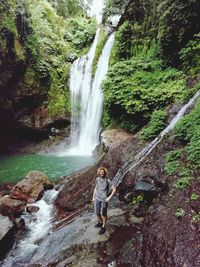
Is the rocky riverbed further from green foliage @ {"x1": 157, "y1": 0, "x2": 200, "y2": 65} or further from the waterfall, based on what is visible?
green foliage @ {"x1": 157, "y1": 0, "x2": 200, "y2": 65}

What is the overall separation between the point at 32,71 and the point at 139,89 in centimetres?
755

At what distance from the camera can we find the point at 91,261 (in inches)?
222

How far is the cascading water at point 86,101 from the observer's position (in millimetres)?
18194

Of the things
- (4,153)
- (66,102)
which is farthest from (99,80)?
(4,153)

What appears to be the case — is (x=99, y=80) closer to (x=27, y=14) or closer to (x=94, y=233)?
(x=27, y=14)

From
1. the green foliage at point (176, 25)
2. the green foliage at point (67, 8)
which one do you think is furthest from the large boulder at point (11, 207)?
the green foliage at point (67, 8)

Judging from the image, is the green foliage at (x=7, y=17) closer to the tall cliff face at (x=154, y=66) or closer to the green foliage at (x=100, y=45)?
the tall cliff face at (x=154, y=66)

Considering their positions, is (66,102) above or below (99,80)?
below

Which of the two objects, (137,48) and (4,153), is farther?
(4,153)

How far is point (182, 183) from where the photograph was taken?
6891 millimetres

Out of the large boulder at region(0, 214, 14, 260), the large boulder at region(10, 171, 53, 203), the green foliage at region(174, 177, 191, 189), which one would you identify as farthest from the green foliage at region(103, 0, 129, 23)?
the large boulder at region(0, 214, 14, 260)

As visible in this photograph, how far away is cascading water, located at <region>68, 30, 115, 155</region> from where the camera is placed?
18194mm

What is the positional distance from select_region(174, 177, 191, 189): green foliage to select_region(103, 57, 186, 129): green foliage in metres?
5.37

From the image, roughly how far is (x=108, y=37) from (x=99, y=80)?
134 inches
